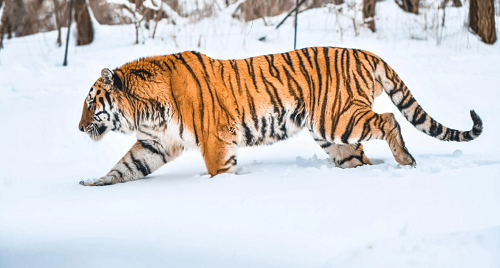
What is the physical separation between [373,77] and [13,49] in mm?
7090

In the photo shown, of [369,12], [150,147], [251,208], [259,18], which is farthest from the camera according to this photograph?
[259,18]

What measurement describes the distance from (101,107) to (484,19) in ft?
22.8

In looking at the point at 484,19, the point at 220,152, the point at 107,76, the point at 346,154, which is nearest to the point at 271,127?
the point at 220,152

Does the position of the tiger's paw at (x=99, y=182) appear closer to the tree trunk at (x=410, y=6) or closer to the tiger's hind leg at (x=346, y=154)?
the tiger's hind leg at (x=346, y=154)

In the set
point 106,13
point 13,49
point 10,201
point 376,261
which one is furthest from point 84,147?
point 106,13

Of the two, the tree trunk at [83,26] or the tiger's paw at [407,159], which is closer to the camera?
the tiger's paw at [407,159]

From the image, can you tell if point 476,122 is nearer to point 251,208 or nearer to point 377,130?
point 377,130

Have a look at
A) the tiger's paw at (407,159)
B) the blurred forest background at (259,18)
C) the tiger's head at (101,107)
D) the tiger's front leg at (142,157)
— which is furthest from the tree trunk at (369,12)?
the tiger's head at (101,107)

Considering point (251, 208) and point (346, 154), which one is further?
point (346, 154)

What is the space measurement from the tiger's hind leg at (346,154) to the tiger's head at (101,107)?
150cm

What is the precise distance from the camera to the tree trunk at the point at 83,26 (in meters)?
9.50

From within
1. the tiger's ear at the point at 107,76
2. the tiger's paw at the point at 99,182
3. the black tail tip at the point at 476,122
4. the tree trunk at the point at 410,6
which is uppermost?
the tree trunk at the point at 410,6

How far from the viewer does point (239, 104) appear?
3965 mm

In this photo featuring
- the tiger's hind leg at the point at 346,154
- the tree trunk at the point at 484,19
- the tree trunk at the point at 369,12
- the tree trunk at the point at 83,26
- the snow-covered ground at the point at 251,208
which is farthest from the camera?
the tree trunk at the point at 369,12
